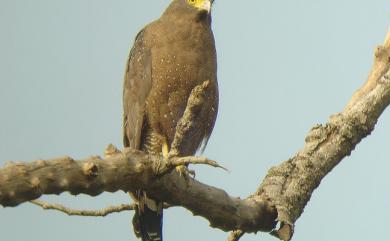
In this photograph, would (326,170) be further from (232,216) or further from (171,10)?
(171,10)

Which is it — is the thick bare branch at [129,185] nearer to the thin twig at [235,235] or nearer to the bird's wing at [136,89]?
the thin twig at [235,235]

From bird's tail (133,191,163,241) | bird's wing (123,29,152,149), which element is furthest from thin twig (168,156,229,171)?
bird's wing (123,29,152,149)

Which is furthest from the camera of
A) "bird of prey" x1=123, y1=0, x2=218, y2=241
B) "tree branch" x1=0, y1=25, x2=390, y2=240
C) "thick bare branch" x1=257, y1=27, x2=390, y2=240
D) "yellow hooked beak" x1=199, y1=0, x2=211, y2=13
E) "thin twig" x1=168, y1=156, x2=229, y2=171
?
"yellow hooked beak" x1=199, y1=0, x2=211, y2=13

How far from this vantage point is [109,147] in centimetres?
394

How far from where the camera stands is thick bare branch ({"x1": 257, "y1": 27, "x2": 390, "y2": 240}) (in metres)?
5.09

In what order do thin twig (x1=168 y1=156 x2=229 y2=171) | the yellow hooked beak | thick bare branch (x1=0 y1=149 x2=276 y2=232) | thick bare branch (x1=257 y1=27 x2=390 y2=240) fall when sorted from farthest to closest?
the yellow hooked beak → thick bare branch (x1=257 y1=27 x2=390 y2=240) → thin twig (x1=168 y1=156 x2=229 y2=171) → thick bare branch (x1=0 y1=149 x2=276 y2=232)

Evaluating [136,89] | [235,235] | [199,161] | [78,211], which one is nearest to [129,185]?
[199,161]

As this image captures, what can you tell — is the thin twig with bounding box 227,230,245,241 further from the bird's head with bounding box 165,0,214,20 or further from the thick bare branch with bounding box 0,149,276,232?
the bird's head with bounding box 165,0,214,20

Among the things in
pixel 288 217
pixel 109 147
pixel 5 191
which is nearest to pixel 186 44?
pixel 288 217

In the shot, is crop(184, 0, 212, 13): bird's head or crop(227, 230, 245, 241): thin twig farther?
crop(184, 0, 212, 13): bird's head

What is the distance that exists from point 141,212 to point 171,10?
5.94 ft

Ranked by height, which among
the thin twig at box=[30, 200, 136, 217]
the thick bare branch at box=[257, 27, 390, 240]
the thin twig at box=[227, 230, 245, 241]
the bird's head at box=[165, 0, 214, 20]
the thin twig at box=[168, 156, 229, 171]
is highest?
the bird's head at box=[165, 0, 214, 20]

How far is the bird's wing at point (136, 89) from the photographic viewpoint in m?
6.36

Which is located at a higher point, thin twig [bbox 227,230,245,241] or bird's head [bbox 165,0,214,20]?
bird's head [bbox 165,0,214,20]
